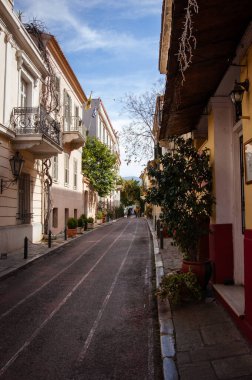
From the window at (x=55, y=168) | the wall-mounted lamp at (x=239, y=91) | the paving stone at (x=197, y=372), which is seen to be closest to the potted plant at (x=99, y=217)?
the window at (x=55, y=168)

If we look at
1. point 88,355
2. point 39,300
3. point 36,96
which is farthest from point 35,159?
point 88,355

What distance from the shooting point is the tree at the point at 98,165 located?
3203cm

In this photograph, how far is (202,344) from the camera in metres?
4.65

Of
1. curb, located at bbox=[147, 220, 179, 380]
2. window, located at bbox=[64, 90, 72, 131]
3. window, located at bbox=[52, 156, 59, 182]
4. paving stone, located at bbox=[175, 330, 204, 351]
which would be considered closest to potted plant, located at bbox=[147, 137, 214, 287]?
curb, located at bbox=[147, 220, 179, 380]

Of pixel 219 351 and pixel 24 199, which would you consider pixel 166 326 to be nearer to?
pixel 219 351

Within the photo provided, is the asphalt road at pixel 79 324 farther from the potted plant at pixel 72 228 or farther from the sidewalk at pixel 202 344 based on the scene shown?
the potted plant at pixel 72 228

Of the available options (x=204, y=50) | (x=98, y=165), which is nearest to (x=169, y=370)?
(x=204, y=50)

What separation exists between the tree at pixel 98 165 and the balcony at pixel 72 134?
6.70 meters

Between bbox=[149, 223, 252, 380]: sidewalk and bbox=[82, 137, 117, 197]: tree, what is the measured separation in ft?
85.2

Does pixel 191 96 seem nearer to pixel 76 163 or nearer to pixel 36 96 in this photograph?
pixel 36 96

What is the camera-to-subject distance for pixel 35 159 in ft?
56.1

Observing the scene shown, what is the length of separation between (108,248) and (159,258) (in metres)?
4.21

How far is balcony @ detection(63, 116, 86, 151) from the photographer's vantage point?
2252 centimetres

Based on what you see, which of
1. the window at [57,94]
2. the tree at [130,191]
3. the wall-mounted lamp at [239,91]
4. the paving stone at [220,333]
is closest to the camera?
the paving stone at [220,333]
